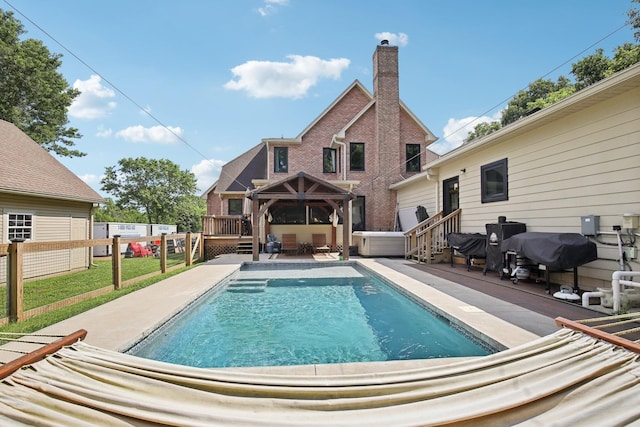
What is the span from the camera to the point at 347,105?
57.4 ft

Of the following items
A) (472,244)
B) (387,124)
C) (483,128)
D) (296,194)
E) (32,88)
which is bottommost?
(472,244)

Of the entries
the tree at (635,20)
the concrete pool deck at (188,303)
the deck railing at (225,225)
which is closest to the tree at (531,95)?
the tree at (635,20)

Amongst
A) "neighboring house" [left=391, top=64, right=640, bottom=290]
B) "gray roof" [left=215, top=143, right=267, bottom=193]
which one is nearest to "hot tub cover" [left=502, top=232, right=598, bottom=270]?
"neighboring house" [left=391, top=64, right=640, bottom=290]

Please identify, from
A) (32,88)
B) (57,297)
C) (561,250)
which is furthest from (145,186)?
(561,250)

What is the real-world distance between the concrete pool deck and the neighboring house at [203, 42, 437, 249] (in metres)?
8.57

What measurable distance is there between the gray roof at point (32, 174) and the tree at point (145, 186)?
20036 millimetres

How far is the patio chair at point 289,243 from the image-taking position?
15.0 metres

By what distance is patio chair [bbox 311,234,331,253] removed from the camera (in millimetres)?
14984

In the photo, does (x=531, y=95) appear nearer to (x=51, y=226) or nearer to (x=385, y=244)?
(x=385, y=244)

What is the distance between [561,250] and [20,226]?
13126 mm

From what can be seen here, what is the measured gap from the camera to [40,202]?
1031cm

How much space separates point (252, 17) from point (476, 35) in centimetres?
728

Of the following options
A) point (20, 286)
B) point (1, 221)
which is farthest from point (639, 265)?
point (1, 221)

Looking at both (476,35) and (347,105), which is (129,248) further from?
(476,35)
